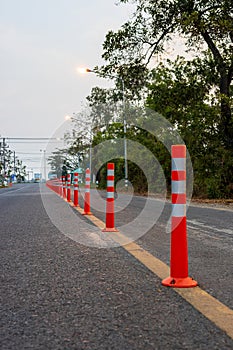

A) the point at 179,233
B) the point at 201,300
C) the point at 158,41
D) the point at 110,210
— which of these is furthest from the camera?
the point at 158,41

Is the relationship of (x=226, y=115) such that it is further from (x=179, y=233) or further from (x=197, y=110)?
(x=179, y=233)

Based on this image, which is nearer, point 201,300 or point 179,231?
point 201,300

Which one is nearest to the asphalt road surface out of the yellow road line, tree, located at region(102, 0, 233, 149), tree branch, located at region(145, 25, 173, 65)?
the yellow road line

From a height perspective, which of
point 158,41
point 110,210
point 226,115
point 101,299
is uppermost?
point 158,41

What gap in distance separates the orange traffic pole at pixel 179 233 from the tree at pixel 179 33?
1257cm

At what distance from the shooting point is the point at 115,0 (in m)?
20.0

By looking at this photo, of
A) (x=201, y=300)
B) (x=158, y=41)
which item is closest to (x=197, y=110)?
(x=158, y=41)

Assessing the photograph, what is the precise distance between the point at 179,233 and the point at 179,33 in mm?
16053

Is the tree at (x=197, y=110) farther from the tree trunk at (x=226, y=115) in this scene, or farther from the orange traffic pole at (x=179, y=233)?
the orange traffic pole at (x=179, y=233)

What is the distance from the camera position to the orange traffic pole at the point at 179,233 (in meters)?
3.77

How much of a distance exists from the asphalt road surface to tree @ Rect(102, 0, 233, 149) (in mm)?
11917

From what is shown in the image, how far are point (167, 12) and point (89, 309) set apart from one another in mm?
16868

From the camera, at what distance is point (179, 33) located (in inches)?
738

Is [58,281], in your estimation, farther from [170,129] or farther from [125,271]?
[170,129]
